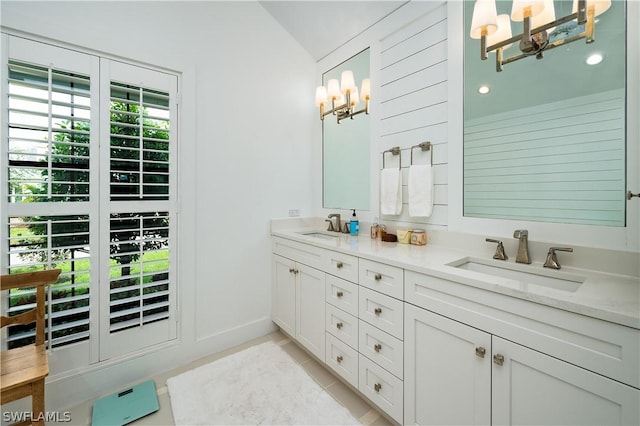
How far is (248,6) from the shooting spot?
7.70 feet

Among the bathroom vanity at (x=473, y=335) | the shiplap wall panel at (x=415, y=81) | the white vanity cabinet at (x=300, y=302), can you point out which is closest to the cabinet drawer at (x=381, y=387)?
the bathroom vanity at (x=473, y=335)

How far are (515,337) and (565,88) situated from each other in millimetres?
1233

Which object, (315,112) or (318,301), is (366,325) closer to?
(318,301)

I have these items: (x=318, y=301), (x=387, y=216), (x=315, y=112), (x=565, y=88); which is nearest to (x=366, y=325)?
(x=318, y=301)

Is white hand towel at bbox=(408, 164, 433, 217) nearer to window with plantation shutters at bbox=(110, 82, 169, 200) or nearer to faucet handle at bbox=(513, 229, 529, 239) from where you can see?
faucet handle at bbox=(513, 229, 529, 239)

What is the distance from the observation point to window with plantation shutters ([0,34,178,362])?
1516 millimetres

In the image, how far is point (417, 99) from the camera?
1.95 meters

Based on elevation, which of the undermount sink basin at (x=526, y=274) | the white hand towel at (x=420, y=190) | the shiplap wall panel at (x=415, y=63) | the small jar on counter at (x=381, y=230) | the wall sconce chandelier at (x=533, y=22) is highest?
the shiplap wall panel at (x=415, y=63)

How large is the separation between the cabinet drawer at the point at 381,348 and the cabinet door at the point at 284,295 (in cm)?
78

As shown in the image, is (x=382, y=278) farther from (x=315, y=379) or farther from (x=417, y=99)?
(x=417, y=99)

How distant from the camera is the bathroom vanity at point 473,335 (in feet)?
2.79

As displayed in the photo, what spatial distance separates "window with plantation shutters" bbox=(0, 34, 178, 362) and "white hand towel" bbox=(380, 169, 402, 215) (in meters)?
1.59

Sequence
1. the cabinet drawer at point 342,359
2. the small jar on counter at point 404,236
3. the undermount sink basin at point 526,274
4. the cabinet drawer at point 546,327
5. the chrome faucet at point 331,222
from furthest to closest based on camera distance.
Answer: the chrome faucet at point 331,222, the small jar on counter at point 404,236, the cabinet drawer at point 342,359, the undermount sink basin at point 526,274, the cabinet drawer at point 546,327

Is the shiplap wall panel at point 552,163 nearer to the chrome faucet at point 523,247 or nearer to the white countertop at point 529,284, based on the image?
the chrome faucet at point 523,247
